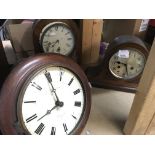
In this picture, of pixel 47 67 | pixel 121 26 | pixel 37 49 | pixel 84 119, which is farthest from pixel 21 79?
pixel 121 26

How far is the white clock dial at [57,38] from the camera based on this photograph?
0.73 m

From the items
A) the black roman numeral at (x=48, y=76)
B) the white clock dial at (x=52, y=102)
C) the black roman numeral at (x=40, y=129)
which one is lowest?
the black roman numeral at (x=40, y=129)

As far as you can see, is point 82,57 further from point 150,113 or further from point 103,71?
point 150,113

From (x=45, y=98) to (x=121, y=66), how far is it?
0.36 metres

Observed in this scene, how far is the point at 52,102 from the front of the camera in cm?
52

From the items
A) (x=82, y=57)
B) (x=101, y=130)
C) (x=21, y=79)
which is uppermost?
(x=21, y=79)

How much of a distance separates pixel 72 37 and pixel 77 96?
0.29 meters

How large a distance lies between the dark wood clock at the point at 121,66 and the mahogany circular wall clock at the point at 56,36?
126 millimetres

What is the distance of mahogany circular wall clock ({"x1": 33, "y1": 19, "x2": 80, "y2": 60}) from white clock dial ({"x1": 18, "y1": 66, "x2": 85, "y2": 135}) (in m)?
0.26

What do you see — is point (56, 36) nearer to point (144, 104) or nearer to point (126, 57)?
point (126, 57)

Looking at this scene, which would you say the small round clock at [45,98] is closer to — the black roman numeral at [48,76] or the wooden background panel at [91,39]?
the black roman numeral at [48,76]

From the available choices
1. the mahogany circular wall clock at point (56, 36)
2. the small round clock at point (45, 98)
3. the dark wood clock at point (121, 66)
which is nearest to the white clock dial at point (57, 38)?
the mahogany circular wall clock at point (56, 36)
